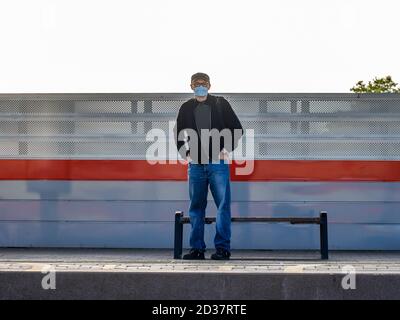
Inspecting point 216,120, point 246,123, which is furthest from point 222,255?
point 246,123

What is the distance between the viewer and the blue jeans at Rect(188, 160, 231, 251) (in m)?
8.63

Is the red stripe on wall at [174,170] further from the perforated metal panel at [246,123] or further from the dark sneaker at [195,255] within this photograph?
→ the dark sneaker at [195,255]

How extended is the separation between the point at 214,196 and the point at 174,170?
1.08m

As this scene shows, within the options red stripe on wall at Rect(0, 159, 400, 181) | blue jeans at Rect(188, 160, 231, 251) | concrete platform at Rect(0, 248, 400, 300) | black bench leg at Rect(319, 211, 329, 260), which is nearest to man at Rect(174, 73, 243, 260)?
blue jeans at Rect(188, 160, 231, 251)

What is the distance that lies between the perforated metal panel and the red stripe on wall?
0.07 metres

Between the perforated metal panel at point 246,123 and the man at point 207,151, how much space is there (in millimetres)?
984

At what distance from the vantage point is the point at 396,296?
7.09m

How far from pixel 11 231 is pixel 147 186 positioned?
1412mm

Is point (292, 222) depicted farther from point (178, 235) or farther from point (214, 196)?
point (178, 235)

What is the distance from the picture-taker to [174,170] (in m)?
9.70
